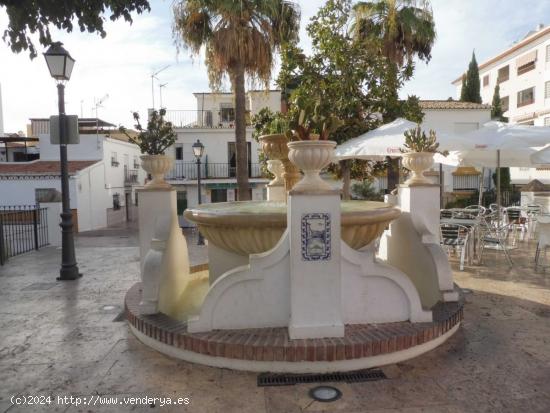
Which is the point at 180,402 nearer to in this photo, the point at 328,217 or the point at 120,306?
the point at 328,217

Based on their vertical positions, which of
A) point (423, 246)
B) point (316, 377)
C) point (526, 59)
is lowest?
point (316, 377)

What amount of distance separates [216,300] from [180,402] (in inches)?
37.5


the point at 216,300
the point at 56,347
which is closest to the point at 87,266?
the point at 56,347

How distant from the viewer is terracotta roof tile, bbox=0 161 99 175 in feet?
72.4

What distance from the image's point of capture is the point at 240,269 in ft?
12.7

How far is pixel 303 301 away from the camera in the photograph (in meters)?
3.70

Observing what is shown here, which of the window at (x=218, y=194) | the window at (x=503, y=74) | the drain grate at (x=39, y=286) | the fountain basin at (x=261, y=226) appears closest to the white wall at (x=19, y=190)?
the window at (x=218, y=194)

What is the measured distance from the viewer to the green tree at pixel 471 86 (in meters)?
32.9

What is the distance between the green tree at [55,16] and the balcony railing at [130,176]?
990 inches

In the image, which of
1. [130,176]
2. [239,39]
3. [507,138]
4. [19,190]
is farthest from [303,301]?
[130,176]

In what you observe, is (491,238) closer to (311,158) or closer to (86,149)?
(311,158)

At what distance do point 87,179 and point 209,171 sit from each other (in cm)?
678

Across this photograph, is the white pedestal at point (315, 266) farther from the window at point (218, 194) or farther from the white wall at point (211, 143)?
the window at point (218, 194)

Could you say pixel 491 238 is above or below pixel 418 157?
below
